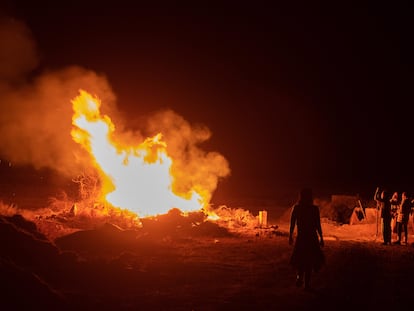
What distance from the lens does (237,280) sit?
34.9ft

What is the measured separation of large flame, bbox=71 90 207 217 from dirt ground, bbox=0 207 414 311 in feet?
15.6

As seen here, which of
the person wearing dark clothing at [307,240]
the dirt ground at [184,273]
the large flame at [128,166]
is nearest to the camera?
the dirt ground at [184,273]

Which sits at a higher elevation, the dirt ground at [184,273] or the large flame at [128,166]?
the large flame at [128,166]

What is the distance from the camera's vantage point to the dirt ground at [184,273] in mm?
8273

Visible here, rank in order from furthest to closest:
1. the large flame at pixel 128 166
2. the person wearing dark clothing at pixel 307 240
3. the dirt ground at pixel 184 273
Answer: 1. the large flame at pixel 128 166
2. the person wearing dark clothing at pixel 307 240
3. the dirt ground at pixel 184 273

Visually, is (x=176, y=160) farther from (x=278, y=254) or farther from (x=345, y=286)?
(x=345, y=286)

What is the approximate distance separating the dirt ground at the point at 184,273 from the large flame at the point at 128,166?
4755 millimetres

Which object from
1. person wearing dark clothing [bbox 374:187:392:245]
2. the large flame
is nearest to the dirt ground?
person wearing dark clothing [bbox 374:187:392:245]

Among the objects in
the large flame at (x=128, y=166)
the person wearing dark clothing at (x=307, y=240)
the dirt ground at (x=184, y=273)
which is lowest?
the dirt ground at (x=184, y=273)

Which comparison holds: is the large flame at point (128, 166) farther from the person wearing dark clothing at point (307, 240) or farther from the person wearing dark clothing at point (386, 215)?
the person wearing dark clothing at point (307, 240)

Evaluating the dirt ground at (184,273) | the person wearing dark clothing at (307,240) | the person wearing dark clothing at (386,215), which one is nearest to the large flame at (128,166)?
the dirt ground at (184,273)

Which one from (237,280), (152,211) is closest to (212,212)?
(152,211)

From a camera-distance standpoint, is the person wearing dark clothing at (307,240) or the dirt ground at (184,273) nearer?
the dirt ground at (184,273)

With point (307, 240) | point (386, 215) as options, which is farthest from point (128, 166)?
point (307, 240)
